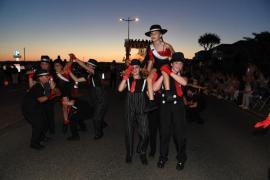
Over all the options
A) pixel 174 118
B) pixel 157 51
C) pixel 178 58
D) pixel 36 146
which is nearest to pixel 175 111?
pixel 174 118

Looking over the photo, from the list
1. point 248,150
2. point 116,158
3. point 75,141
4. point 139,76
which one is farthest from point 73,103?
point 248,150

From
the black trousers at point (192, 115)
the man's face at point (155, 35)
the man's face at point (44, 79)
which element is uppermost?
the man's face at point (155, 35)

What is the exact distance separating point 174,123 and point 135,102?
75cm

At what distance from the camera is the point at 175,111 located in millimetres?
4723

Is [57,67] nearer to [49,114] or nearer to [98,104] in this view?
[49,114]

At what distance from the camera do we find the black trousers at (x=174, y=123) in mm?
4738

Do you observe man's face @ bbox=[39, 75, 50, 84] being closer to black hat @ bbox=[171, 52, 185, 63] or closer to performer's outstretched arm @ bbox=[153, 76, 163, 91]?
performer's outstretched arm @ bbox=[153, 76, 163, 91]

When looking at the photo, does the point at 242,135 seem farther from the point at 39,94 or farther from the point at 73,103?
the point at 39,94

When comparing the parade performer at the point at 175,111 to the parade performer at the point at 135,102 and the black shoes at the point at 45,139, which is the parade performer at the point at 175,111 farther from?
the black shoes at the point at 45,139

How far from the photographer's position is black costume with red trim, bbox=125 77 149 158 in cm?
504

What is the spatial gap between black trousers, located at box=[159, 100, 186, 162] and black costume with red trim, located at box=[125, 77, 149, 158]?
362mm

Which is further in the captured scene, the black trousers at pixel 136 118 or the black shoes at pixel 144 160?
the black shoes at pixel 144 160

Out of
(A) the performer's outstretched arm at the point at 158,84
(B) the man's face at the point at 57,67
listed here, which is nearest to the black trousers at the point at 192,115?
(B) the man's face at the point at 57,67

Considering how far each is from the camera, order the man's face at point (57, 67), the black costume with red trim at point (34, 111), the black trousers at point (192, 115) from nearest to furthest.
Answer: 1. the black costume with red trim at point (34, 111)
2. the man's face at point (57, 67)
3. the black trousers at point (192, 115)
